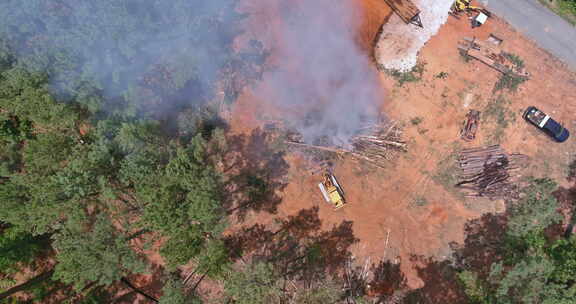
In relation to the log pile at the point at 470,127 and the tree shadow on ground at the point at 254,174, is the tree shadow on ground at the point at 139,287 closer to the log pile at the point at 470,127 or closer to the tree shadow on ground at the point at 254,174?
the tree shadow on ground at the point at 254,174

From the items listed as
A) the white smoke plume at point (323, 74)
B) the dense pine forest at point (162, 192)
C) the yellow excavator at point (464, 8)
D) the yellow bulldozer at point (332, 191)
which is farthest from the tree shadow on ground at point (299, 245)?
the yellow excavator at point (464, 8)

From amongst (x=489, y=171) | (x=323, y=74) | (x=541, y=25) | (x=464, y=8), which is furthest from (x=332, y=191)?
(x=541, y=25)

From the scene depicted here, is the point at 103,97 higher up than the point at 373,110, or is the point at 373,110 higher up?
the point at 103,97

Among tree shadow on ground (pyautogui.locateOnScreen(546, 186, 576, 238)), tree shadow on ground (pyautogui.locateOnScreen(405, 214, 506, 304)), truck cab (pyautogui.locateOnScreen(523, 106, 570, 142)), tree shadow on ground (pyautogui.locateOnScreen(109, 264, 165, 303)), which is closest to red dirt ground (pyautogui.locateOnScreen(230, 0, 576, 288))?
tree shadow on ground (pyautogui.locateOnScreen(405, 214, 506, 304))

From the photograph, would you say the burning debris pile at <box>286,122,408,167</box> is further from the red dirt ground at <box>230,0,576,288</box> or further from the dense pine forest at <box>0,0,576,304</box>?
the dense pine forest at <box>0,0,576,304</box>

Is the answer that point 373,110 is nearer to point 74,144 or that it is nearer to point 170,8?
point 170,8

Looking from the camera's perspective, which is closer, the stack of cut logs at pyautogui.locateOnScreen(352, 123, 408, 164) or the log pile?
the log pile

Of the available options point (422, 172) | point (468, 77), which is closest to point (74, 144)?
point (422, 172)
